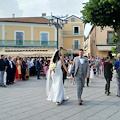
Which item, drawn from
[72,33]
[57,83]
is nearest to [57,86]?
[57,83]

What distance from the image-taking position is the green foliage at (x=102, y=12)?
38.3ft

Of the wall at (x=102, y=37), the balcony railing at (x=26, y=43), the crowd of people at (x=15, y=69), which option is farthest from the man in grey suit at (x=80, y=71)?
the wall at (x=102, y=37)

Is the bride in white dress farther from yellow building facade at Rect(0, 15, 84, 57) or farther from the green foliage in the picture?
yellow building facade at Rect(0, 15, 84, 57)

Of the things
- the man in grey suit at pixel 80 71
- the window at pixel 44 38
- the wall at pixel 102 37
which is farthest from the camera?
the wall at pixel 102 37

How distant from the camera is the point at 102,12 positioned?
40.3ft

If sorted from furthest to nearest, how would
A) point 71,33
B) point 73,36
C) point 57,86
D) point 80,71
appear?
point 71,33, point 73,36, point 57,86, point 80,71

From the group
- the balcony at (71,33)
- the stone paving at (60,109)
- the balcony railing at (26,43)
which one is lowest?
the stone paving at (60,109)

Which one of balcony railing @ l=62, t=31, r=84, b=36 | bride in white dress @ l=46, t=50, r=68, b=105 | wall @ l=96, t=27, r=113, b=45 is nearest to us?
bride in white dress @ l=46, t=50, r=68, b=105

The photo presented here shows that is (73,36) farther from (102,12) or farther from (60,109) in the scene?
(60,109)

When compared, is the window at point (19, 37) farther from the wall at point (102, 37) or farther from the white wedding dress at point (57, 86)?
the white wedding dress at point (57, 86)

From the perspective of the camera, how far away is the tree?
38.4 feet

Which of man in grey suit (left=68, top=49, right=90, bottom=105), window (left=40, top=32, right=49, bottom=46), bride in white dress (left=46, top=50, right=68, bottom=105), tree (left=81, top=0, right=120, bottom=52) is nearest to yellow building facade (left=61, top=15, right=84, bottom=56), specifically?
window (left=40, top=32, right=49, bottom=46)

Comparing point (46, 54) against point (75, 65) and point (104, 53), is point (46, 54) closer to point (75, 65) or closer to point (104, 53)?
point (75, 65)

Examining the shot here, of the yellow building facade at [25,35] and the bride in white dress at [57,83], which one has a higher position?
the yellow building facade at [25,35]
